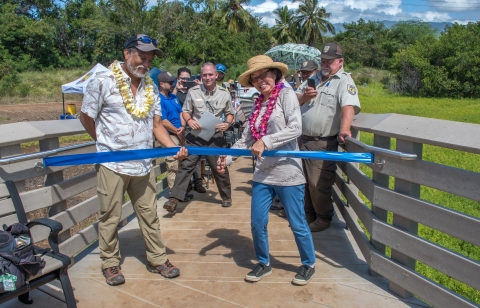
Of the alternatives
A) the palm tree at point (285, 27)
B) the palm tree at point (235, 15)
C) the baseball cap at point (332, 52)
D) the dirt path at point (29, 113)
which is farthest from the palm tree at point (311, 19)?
the baseball cap at point (332, 52)

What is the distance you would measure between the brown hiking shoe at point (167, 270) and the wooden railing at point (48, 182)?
757mm

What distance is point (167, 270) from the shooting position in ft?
12.9

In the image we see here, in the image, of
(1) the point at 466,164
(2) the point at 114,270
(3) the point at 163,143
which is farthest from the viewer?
(1) the point at 466,164

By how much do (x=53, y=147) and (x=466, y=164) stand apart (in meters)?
9.07

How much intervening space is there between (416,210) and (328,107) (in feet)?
5.96

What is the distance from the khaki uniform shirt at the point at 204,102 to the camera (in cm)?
626

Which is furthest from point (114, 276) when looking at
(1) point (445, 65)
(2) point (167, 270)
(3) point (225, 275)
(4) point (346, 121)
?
(1) point (445, 65)

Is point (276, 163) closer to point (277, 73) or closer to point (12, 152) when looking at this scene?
point (277, 73)

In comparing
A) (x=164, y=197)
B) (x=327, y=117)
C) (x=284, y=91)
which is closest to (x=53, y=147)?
(x=284, y=91)

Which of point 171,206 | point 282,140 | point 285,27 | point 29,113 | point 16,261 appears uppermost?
point 285,27

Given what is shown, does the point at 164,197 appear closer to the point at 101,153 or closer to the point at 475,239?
the point at 101,153

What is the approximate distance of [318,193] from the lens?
16.4 feet

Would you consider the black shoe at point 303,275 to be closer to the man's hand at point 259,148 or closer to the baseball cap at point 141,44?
the man's hand at point 259,148

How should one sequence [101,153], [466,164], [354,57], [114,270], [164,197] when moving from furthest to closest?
1. [354,57]
2. [466,164]
3. [164,197]
4. [114,270]
5. [101,153]
